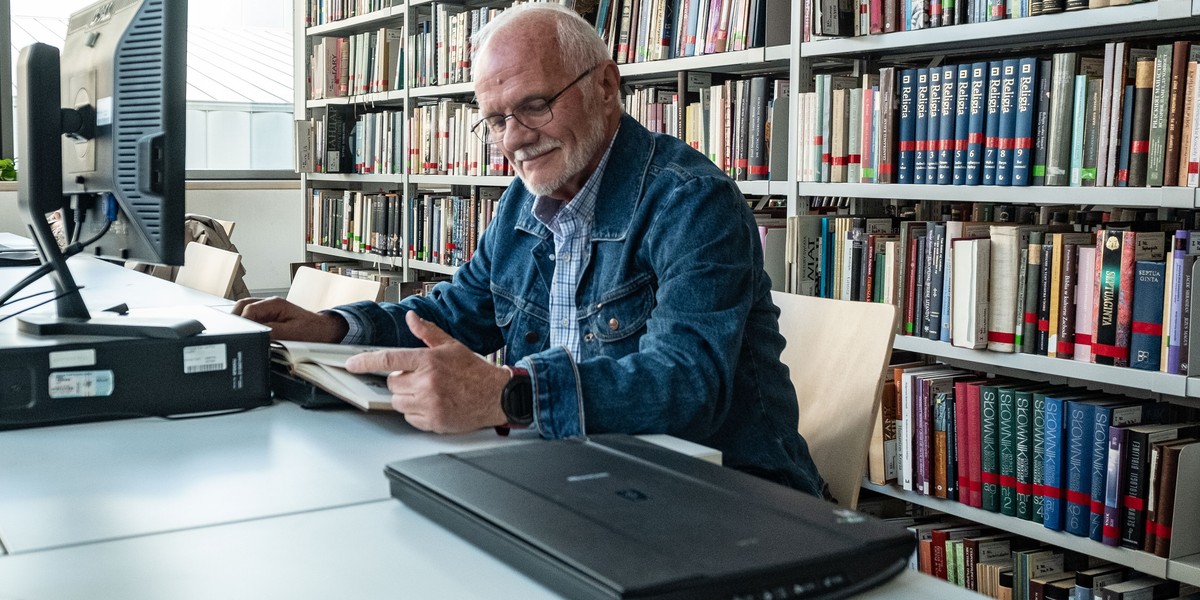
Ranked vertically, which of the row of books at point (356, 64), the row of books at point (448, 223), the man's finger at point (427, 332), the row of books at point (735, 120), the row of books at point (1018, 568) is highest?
the row of books at point (356, 64)

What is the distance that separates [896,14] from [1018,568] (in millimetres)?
1154

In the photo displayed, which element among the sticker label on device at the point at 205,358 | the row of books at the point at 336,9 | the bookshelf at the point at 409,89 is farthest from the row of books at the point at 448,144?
the sticker label on device at the point at 205,358

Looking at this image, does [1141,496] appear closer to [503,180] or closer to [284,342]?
[284,342]

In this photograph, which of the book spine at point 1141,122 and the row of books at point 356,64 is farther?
the row of books at point 356,64

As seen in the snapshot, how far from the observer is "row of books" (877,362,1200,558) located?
1.96 meters

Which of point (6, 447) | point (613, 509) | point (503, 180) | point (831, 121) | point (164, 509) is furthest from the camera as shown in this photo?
point (503, 180)

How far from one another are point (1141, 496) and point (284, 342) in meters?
1.48

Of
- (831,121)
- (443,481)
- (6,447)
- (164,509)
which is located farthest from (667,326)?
(831,121)

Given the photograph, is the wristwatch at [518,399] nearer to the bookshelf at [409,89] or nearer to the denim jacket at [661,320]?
the denim jacket at [661,320]

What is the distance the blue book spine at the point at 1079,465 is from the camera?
6.74 feet

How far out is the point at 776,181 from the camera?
2598 millimetres

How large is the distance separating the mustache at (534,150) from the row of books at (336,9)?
3.03m

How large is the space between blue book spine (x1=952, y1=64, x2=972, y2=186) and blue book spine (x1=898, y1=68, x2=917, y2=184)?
0.35 feet

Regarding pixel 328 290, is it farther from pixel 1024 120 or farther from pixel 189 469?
pixel 1024 120
